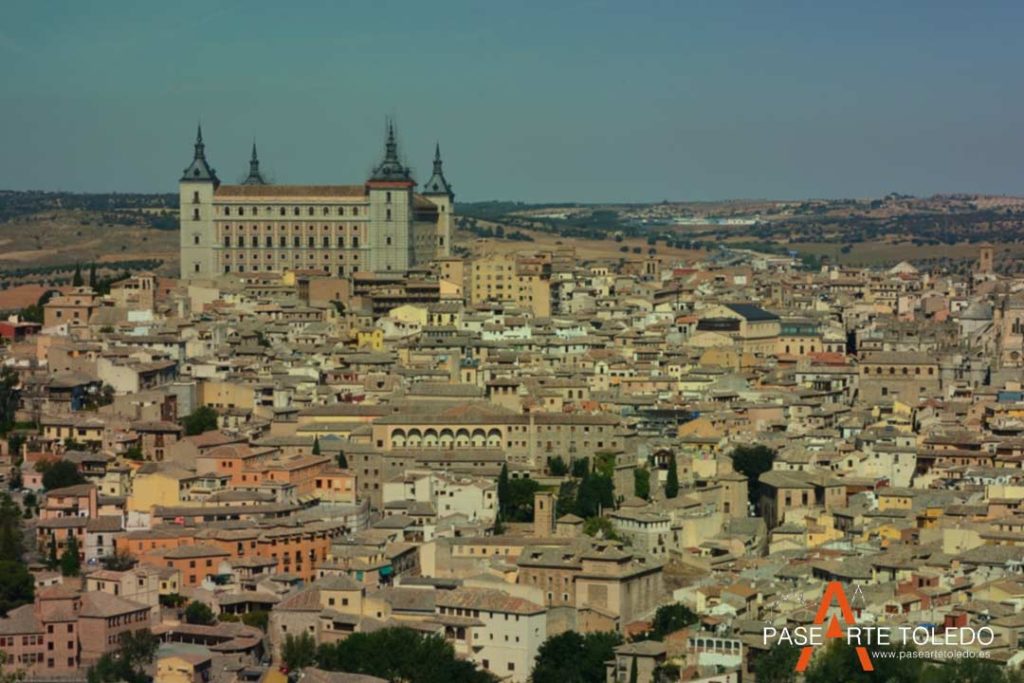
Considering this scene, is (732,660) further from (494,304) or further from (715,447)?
(494,304)

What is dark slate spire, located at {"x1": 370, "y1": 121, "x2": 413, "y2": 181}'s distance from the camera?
78.8m

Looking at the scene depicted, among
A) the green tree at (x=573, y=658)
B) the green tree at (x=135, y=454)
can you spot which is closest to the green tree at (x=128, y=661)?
the green tree at (x=573, y=658)

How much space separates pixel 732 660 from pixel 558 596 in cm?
452

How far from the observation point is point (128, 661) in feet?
119

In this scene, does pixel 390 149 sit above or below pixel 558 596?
above

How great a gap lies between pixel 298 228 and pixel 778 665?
44.9 meters

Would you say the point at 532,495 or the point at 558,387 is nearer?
the point at 532,495

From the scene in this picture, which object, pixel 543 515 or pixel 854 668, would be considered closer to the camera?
pixel 854 668

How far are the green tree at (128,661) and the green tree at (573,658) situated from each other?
5.75 m

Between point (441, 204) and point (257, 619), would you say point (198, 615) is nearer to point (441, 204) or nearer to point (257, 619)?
point (257, 619)

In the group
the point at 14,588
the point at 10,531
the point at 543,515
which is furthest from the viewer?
the point at 543,515

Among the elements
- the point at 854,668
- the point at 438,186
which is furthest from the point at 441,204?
the point at 854,668

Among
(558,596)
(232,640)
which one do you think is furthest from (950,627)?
(232,640)

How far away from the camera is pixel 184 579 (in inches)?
1582
